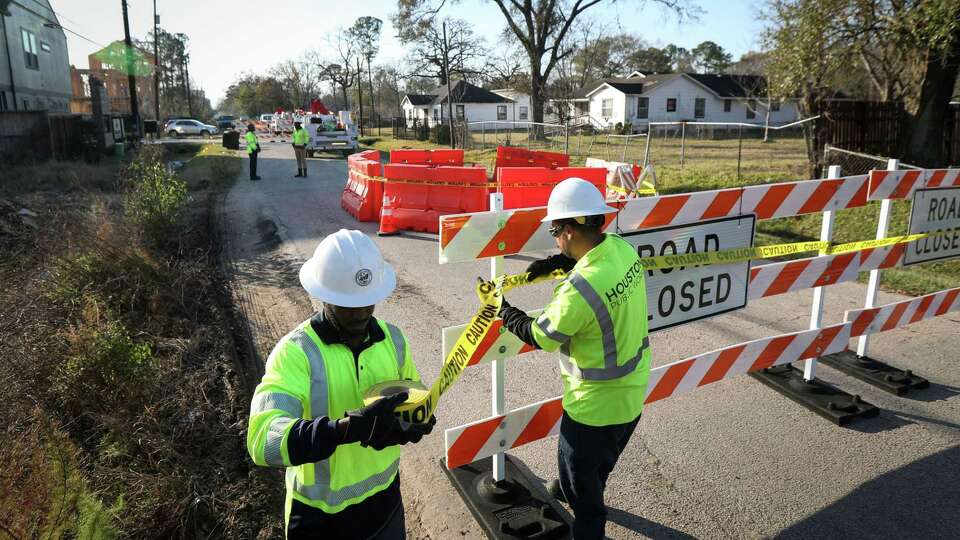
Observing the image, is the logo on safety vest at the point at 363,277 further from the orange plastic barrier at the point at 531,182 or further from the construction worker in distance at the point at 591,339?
the orange plastic barrier at the point at 531,182

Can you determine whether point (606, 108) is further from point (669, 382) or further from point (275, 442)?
point (275, 442)

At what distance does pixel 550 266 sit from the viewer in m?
3.27

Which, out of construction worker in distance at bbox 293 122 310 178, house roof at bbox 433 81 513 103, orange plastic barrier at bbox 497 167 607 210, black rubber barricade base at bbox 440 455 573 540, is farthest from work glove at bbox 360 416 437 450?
house roof at bbox 433 81 513 103

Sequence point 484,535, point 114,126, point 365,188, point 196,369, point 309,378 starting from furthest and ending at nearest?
A: 1. point 114,126
2. point 365,188
3. point 196,369
4. point 484,535
5. point 309,378

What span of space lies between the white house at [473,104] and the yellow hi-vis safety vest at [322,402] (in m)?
64.0

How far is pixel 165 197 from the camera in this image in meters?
9.82

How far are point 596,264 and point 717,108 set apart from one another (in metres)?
62.5

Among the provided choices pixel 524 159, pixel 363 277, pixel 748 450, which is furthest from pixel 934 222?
pixel 524 159

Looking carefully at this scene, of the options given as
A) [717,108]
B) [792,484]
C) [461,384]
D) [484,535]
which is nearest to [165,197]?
[461,384]

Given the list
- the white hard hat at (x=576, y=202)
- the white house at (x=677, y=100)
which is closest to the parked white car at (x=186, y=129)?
the white house at (x=677, y=100)

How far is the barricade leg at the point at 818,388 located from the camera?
4809 millimetres

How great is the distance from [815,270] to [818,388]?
1.16 meters

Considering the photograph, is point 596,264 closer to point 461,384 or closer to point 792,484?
point 792,484

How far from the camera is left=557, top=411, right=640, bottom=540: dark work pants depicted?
301 cm
